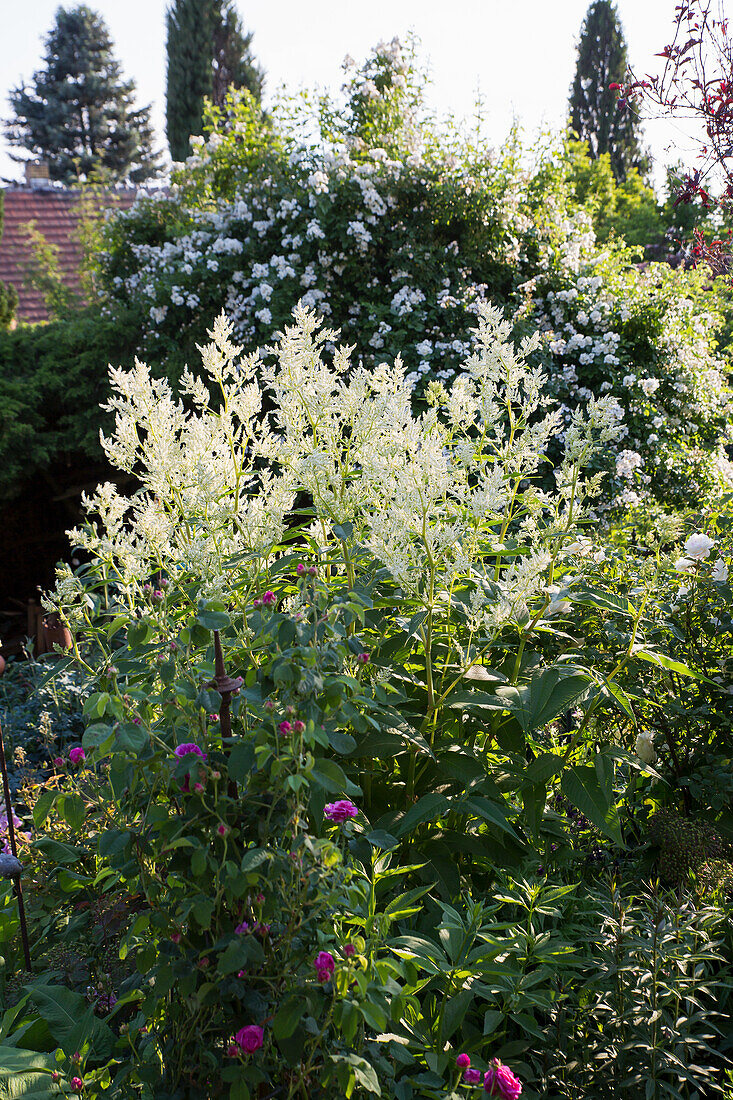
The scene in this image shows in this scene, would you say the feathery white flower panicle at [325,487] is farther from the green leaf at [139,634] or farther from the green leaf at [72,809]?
the green leaf at [72,809]

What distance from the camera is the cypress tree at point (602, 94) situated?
798 inches

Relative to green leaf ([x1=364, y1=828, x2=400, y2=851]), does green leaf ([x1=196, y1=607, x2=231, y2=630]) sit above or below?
above

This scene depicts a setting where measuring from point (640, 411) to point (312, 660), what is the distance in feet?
17.8

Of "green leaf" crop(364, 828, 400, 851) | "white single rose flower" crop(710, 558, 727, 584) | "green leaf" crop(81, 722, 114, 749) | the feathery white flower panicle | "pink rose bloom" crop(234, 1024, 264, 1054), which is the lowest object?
"pink rose bloom" crop(234, 1024, 264, 1054)

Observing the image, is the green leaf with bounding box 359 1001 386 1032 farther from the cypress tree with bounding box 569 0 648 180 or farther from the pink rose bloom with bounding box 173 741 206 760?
the cypress tree with bounding box 569 0 648 180

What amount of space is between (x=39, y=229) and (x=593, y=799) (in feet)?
58.9

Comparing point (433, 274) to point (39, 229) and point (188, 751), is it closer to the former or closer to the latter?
point (188, 751)

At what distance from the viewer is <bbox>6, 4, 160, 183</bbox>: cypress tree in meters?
25.0

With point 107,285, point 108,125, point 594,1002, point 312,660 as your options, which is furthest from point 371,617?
point 108,125

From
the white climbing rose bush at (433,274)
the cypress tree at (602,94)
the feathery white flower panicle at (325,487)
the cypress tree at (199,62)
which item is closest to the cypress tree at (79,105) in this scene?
the cypress tree at (199,62)

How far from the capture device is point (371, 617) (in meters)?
1.97

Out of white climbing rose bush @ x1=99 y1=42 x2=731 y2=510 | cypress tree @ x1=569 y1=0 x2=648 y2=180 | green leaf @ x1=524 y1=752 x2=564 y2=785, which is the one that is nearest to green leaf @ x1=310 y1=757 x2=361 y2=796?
green leaf @ x1=524 y1=752 x2=564 y2=785

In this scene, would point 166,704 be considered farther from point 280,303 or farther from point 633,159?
point 633,159

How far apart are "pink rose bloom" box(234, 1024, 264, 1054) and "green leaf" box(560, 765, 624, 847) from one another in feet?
3.15
